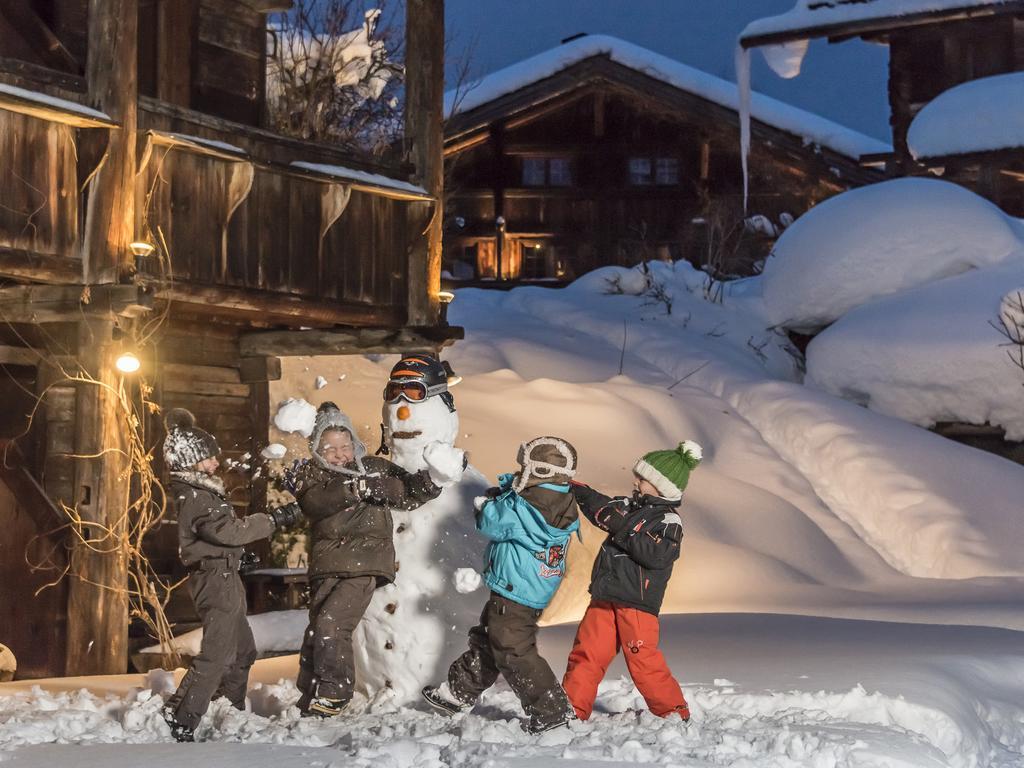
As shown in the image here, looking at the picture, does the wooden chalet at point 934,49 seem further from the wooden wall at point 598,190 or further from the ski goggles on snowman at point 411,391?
the ski goggles on snowman at point 411,391

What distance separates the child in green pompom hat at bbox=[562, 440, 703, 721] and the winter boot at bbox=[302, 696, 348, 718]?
100 centimetres

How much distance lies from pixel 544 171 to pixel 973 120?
331 inches

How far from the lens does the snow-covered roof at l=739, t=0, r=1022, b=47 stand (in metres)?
24.6

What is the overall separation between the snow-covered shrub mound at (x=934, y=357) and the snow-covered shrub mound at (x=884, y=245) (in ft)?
1.00

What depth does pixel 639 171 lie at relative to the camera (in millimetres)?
28359

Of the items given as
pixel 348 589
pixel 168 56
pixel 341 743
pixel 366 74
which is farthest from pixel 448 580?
pixel 366 74

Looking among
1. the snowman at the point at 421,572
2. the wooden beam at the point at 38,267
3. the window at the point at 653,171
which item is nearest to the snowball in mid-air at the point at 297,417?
the snowman at the point at 421,572

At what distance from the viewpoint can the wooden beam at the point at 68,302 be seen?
9516 millimetres

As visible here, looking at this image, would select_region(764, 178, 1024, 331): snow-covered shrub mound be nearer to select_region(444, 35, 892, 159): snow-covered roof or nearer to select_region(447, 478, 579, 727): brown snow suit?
select_region(444, 35, 892, 159): snow-covered roof

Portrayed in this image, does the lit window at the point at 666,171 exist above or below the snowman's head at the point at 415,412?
above

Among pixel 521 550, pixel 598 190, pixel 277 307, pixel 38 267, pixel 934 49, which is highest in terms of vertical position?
pixel 934 49

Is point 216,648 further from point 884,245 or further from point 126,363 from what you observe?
point 884,245

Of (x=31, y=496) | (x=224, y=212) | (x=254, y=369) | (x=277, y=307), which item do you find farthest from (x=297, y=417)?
(x=254, y=369)

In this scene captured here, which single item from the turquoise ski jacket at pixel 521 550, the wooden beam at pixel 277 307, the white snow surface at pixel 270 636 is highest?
the wooden beam at pixel 277 307
